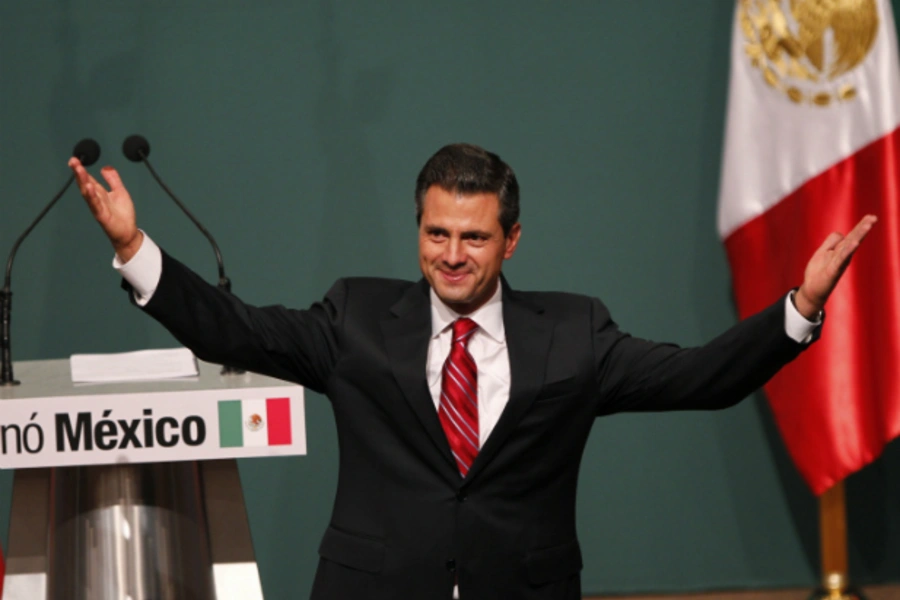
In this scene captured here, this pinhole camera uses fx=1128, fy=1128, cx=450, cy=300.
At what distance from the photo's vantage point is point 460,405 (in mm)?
2031

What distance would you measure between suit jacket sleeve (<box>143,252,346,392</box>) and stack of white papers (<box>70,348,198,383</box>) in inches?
29.0

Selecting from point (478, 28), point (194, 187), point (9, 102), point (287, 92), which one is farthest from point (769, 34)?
point (9, 102)

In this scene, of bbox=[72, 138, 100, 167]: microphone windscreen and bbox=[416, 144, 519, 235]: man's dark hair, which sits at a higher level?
bbox=[72, 138, 100, 167]: microphone windscreen

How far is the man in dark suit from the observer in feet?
6.45

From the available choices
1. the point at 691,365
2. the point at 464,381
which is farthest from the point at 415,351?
the point at 691,365

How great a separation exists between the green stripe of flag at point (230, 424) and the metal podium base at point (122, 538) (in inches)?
7.2

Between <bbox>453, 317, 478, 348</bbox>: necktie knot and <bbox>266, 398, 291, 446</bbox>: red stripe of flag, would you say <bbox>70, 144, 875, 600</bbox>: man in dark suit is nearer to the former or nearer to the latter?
<bbox>453, 317, 478, 348</bbox>: necktie knot

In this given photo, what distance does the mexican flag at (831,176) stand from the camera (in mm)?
3859

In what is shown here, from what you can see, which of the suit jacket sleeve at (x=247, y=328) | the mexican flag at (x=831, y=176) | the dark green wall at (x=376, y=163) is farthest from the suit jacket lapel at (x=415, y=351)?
the mexican flag at (x=831, y=176)

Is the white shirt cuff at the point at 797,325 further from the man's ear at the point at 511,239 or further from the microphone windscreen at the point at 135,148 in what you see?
the microphone windscreen at the point at 135,148

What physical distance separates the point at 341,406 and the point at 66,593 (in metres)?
1.01

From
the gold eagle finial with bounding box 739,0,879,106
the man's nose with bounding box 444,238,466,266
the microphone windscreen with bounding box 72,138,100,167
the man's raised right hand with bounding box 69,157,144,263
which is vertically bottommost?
the man's nose with bounding box 444,238,466,266

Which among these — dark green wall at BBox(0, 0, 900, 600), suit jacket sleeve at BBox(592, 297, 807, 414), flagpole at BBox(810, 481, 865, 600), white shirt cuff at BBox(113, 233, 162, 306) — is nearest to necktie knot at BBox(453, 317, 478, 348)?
suit jacket sleeve at BBox(592, 297, 807, 414)

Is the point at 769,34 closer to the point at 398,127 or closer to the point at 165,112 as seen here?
the point at 398,127
